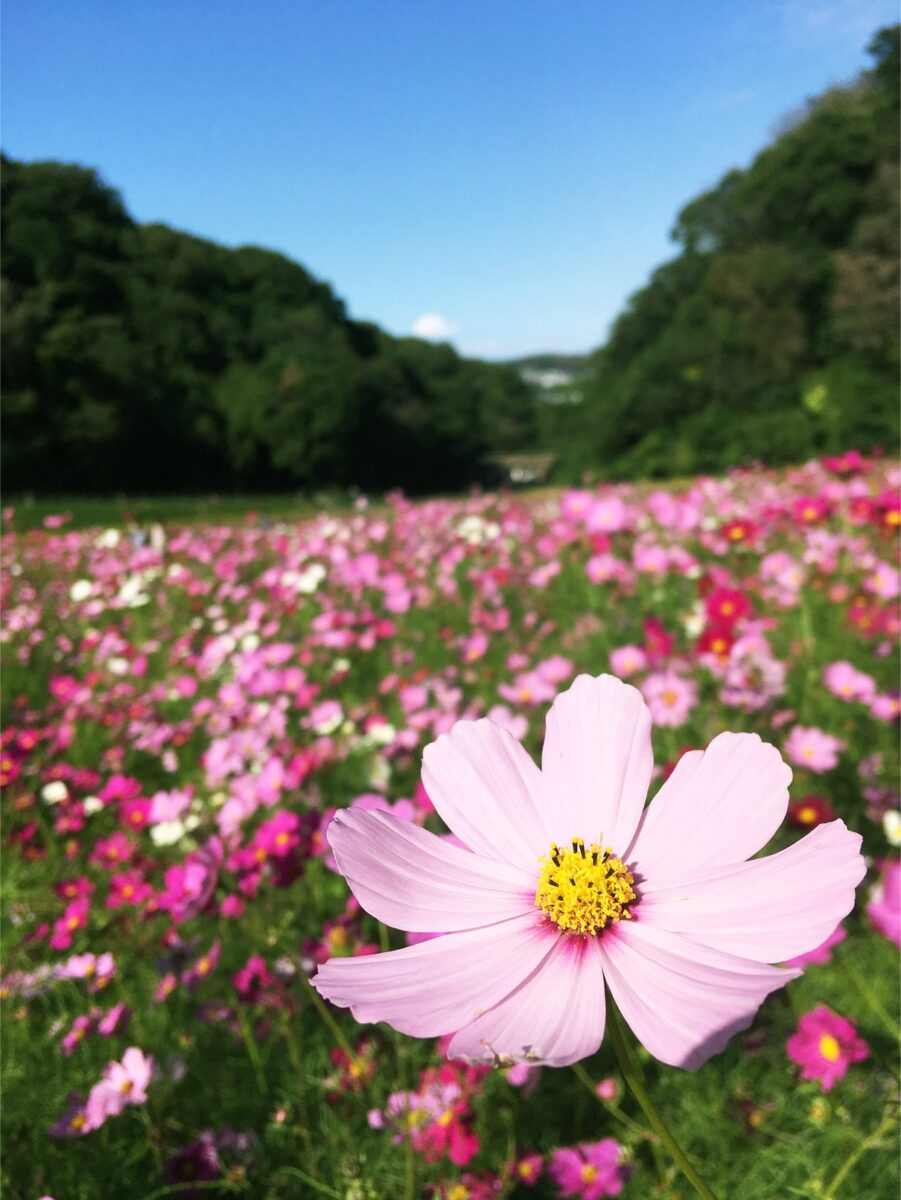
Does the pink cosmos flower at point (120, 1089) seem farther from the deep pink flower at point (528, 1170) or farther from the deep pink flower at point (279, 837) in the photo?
the deep pink flower at point (528, 1170)

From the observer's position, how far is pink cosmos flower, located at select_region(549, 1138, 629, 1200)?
25.9 inches

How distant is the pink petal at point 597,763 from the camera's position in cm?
32

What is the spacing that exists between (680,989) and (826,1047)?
0.51 m

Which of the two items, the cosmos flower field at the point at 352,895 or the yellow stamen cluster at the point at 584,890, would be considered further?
the cosmos flower field at the point at 352,895

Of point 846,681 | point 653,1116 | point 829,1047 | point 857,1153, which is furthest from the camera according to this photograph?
point 846,681

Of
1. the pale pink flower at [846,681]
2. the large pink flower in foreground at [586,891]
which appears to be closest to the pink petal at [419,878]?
the large pink flower in foreground at [586,891]

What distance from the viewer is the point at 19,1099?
2.35ft

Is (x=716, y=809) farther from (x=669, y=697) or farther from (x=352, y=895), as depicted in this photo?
(x=669, y=697)

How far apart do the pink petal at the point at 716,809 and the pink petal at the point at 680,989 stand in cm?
3

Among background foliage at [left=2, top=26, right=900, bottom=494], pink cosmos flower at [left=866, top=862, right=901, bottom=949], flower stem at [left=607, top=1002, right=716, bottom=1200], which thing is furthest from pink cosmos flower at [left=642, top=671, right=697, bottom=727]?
background foliage at [left=2, top=26, right=900, bottom=494]

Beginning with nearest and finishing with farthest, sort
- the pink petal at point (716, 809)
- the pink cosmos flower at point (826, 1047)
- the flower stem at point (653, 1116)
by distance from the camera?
the flower stem at point (653, 1116), the pink petal at point (716, 809), the pink cosmos flower at point (826, 1047)

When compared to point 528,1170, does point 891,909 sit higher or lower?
higher

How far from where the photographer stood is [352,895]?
2.18 feet

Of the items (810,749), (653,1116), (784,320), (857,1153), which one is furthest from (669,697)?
(784,320)
